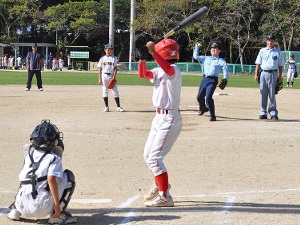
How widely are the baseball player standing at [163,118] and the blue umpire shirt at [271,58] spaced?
8.40 metres

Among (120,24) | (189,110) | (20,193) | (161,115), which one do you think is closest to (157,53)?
(161,115)

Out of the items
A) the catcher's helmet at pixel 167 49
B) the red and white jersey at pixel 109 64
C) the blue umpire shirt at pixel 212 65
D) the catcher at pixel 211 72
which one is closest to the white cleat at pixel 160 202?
the catcher's helmet at pixel 167 49

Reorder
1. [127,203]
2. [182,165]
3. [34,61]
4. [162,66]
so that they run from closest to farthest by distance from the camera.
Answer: [162,66] < [127,203] < [182,165] < [34,61]

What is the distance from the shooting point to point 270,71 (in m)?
14.5

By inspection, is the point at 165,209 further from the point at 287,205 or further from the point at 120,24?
the point at 120,24

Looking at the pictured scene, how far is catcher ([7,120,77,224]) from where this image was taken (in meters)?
5.40

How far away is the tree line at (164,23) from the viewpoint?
53594 millimetres

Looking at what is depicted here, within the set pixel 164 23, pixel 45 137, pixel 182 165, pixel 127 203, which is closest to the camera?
pixel 45 137

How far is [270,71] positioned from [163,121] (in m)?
8.71

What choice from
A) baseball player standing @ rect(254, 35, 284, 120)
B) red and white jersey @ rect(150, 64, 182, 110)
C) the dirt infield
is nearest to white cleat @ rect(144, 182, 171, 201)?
the dirt infield

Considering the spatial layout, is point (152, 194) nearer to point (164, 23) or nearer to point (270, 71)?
point (270, 71)

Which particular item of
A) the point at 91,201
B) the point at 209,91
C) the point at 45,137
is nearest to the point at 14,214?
the point at 45,137

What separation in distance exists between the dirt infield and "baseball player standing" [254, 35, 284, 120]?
0.42 m

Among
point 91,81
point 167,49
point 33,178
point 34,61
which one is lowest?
point 91,81
